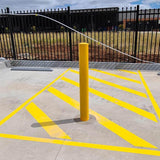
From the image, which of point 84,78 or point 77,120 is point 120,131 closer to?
point 77,120

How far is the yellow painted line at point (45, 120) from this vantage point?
9.11 feet

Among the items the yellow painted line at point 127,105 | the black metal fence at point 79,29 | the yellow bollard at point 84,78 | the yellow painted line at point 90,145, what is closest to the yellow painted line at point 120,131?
the yellow painted line at point 90,145

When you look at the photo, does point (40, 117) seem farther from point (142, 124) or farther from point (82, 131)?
point (142, 124)

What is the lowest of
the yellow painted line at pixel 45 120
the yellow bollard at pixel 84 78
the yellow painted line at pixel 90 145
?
the yellow painted line at pixel 90 145

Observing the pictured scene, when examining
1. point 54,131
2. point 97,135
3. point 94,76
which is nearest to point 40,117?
point 54,131

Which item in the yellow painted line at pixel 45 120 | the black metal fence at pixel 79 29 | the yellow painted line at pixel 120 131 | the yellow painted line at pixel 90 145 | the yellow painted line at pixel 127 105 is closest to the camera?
the yellow painted line at pixel 90 145

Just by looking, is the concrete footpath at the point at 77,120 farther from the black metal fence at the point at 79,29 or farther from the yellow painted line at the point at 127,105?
the black metal fence at the point at 79,29

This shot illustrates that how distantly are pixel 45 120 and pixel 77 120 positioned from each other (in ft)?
2.05

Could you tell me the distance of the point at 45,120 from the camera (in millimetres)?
3217

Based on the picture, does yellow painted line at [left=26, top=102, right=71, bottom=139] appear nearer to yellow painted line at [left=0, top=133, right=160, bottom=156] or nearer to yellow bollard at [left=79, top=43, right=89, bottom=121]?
yellow painted line at [left=0, top=133, right=160, bottom=156]

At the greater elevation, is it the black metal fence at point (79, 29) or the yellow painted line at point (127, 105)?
the black metal fence at point (79, 29)

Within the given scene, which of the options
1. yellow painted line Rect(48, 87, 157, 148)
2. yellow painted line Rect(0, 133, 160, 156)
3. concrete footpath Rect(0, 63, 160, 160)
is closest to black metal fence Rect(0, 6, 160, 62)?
concrete footpath Rect(0, 63, 160, 160)

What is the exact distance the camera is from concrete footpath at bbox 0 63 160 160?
2.41 meters

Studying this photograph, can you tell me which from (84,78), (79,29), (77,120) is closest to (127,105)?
(77,120)
